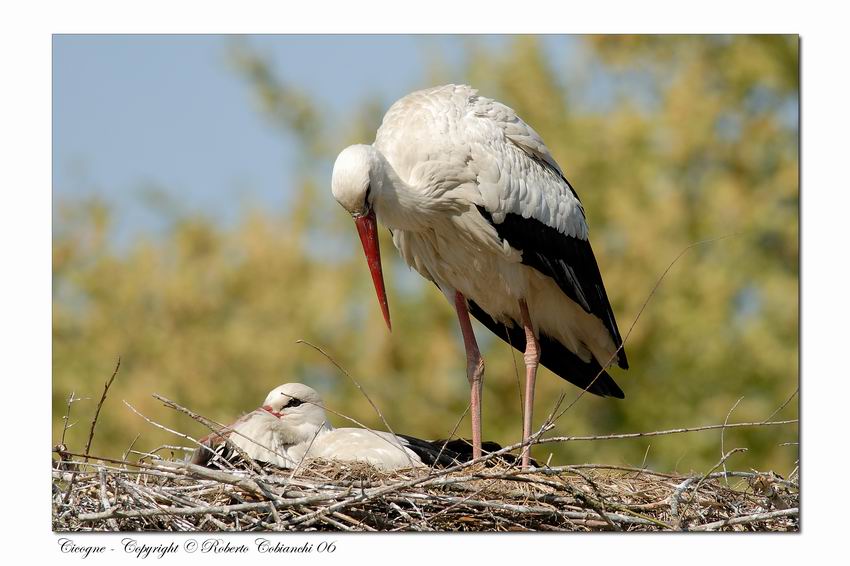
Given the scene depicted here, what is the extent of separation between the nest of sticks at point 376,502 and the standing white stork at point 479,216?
571 mm

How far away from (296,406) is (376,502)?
95 cm

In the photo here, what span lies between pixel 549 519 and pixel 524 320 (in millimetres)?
1310

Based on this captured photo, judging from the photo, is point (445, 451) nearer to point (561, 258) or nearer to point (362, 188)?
point (561, 258)

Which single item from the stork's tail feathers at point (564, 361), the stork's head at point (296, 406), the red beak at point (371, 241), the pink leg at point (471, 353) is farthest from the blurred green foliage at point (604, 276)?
the red beak at point (371, 241)

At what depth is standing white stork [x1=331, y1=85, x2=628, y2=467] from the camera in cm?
405

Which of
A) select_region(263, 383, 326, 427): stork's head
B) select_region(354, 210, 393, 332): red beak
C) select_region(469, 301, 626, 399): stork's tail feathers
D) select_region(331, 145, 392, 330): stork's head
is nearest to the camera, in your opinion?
select_region(331, 145, 392, 330): stork's head

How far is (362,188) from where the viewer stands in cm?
385

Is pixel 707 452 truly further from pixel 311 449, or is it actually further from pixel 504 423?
pixel 311 449

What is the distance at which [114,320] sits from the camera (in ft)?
32.9

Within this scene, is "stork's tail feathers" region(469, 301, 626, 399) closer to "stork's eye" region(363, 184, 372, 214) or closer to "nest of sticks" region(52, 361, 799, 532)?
"stork's eye" region(363, 184, 372, 214)

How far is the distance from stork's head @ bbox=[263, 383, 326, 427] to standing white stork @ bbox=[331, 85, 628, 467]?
1.46 ft

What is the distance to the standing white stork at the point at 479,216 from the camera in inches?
159

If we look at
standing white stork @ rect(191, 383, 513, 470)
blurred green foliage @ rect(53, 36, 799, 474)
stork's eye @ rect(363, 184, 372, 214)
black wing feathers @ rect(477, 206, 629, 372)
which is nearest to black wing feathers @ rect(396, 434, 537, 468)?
standing white stork @ rect(191, 383, 513, 470)

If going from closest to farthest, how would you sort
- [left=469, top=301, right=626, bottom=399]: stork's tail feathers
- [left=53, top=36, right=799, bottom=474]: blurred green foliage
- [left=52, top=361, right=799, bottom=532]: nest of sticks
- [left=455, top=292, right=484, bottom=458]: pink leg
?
1. [left=52, top=361, right=799, bottom=532]: nest of sticks
2. [left=455, top=292, right=484, bottom=458]: pink leg
3. [left=469, top=301, right=626, bottom=399]: stork's tail feathers
4. [left=53, top=36, right=799, bottom=474]: blurred green foliage
